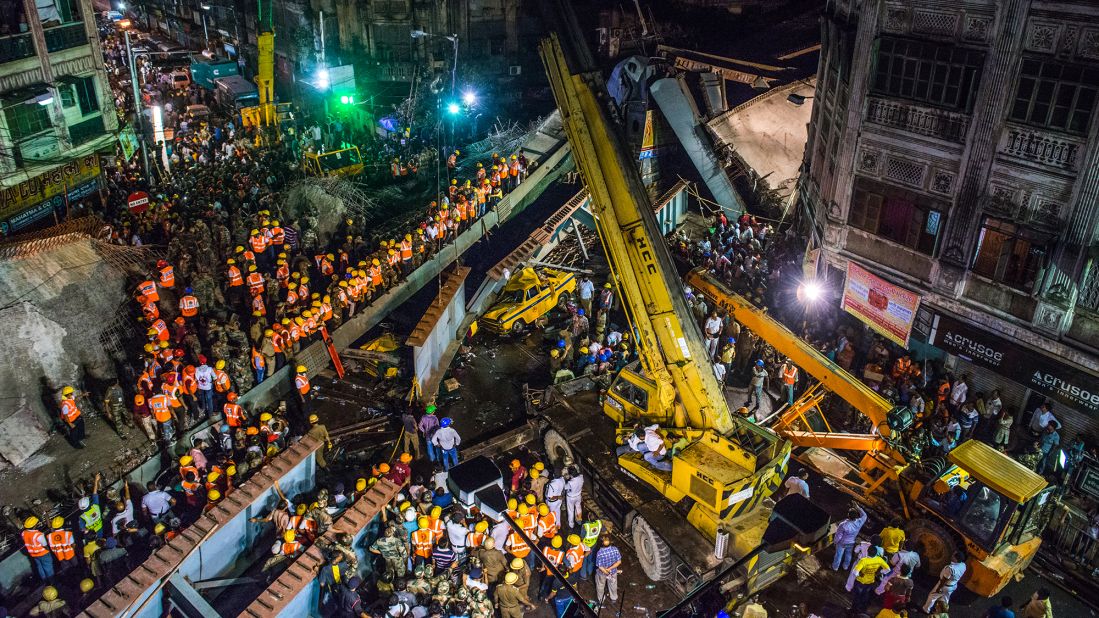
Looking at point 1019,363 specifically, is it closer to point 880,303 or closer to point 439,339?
point 880,303

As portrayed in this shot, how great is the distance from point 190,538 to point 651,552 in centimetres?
873

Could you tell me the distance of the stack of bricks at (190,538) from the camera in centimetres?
1339

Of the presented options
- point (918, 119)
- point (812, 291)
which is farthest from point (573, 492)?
point (918, 119)

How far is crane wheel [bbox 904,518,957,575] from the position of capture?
16391 millimetres

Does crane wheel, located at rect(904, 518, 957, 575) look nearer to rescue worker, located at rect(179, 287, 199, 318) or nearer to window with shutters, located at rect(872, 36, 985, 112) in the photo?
window with shutters, located at rect(872, 36, 985, 112)

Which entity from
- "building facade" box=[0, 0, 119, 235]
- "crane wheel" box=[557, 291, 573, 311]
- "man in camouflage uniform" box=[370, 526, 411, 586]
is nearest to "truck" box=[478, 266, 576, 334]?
"crane wheel" box=[557, 291, 573, 311]

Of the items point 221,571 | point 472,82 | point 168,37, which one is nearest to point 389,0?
point 472,82

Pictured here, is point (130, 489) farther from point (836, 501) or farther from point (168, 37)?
point (168, 37)

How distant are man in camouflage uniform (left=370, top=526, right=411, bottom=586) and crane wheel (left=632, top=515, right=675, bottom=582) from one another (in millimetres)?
4741

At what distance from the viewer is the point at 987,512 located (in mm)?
15961

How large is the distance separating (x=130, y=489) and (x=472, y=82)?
107ft

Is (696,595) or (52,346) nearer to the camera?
(696,595)

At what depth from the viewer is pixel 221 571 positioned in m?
15.7

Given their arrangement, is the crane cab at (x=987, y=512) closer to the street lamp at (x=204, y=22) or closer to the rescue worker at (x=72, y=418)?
the rescue worker at (x=72, y=418)
